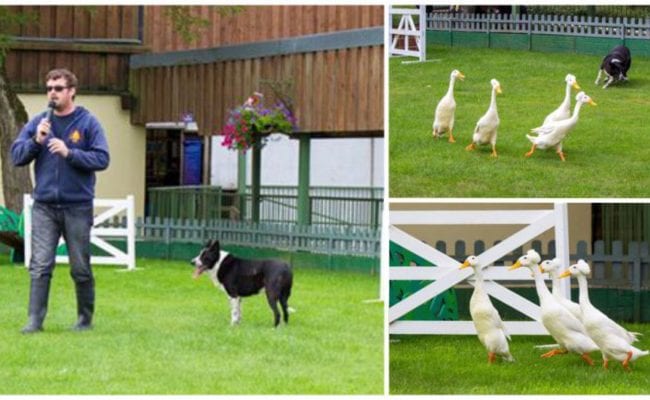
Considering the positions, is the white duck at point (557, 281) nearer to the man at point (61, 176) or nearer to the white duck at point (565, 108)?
the white duck at point (565, 108)

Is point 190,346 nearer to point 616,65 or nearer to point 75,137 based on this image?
point 75,137

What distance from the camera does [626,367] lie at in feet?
17.5

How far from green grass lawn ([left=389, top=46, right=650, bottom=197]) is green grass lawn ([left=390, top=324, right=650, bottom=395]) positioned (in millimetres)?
915

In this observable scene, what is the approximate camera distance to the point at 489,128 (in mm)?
4324

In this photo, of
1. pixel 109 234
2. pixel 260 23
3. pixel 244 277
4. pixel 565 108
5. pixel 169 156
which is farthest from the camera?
pixel 169 156

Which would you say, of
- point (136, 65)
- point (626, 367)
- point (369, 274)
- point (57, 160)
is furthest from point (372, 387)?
point (136, 65)

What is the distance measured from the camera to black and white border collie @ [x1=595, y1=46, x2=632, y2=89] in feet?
14.4

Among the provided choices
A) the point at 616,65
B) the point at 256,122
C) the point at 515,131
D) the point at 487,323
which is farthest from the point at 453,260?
the point at 256,122

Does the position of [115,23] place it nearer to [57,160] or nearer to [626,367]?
[57,160]

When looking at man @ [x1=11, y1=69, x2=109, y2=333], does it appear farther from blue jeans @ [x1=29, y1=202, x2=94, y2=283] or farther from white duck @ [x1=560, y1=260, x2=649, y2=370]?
white duck @ [x1=560, y1=260, x2=649, y2=370]

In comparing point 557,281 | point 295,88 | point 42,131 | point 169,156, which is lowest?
point 557,281

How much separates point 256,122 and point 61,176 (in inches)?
230

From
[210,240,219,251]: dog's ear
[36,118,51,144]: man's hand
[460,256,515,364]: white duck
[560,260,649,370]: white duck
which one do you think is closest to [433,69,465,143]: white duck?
[460,256,515,364]: white duck

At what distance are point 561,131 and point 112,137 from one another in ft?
35.7
